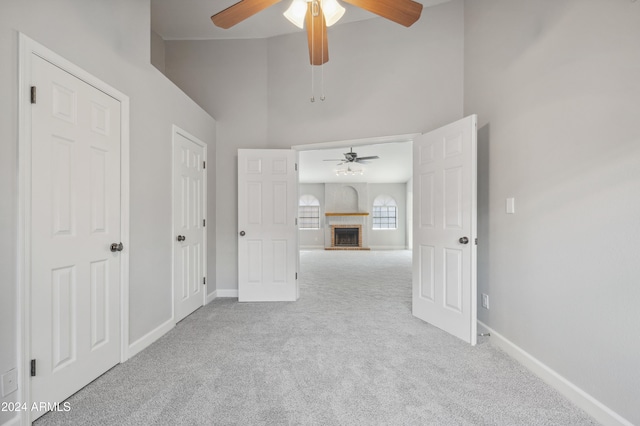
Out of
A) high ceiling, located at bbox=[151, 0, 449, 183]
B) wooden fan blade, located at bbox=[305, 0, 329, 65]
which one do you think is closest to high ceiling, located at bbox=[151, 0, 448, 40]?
high ceiling, located at bbox=[151, 0, 449, 183]

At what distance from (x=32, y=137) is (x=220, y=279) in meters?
2.71

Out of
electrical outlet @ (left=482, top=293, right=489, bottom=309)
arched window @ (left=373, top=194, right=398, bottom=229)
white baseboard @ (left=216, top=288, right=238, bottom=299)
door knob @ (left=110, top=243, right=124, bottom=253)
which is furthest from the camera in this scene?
arched window @ (left=373, top=194, right=398, bottom=229)

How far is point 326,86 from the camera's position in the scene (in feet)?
12.0

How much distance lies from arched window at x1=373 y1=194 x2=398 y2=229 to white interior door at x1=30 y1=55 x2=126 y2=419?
9.62 m

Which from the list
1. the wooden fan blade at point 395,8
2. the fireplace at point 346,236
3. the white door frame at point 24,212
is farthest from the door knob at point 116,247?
the fireplace at point 346,236

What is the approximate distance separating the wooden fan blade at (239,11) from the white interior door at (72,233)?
3.13ft

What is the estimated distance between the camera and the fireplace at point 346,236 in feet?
35.2

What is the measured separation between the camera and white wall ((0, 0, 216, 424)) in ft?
4.58

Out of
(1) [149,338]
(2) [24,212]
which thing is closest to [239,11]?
(2) [24,212]

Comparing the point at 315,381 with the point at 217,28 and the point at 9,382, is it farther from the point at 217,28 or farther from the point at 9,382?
the point at 217,28

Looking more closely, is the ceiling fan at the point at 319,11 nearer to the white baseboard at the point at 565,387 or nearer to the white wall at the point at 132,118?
the white wall at the point at 132,118

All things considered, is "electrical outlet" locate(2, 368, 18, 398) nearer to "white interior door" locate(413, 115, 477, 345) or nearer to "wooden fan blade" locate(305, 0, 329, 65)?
"wooden fan blade" locate(305, 0, 329, 65)

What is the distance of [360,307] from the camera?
350cm

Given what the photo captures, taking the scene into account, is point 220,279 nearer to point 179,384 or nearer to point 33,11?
point 179,384
